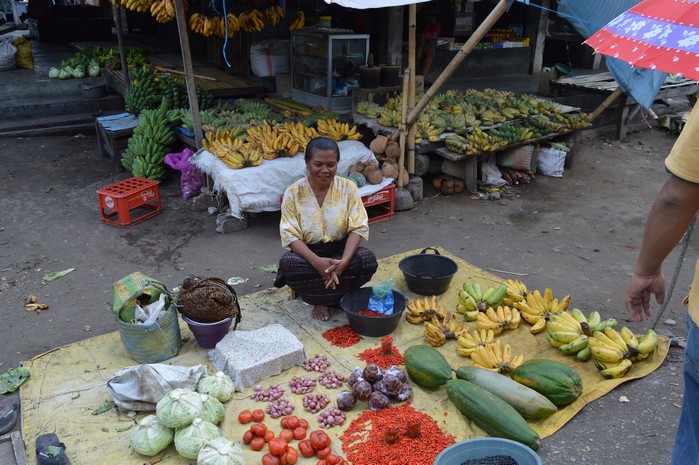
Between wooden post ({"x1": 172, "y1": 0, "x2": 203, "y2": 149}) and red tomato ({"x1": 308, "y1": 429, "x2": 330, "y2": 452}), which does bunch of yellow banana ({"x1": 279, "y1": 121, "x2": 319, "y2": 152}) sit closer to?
wooden post ({"x1": 172, "y1": 0, "x2": 203, "y2": 149})

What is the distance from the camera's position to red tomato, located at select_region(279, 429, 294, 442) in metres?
2.95

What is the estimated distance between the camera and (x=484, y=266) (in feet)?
17.7

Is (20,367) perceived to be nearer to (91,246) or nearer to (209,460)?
(209,460)

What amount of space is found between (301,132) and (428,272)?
9.21ft

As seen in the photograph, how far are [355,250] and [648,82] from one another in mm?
4748

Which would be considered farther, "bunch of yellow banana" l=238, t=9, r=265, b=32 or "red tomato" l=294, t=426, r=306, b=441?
"bunch of yellow banana" l=238, t=9, r=265, b=32

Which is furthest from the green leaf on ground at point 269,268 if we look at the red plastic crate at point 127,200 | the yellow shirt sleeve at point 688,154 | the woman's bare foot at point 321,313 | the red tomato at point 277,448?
the yellow shirt sleeve at point 688,154

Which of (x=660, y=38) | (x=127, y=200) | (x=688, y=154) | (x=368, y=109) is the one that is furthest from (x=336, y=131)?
(x=688, y=154)

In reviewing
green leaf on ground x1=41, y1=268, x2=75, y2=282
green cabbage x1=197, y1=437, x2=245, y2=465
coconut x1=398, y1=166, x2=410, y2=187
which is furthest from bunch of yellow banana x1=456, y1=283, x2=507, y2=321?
green leaf on ground x1=41, y1=268, x2=75, y2=282

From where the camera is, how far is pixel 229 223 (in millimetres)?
6105

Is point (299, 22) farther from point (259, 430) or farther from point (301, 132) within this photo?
point (259, 430)

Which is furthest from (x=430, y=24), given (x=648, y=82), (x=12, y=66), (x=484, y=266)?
(x=12, y=66)

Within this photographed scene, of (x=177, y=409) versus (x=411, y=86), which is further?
(x=411, y=86)

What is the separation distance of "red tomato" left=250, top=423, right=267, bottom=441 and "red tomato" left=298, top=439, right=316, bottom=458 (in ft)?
0.74
